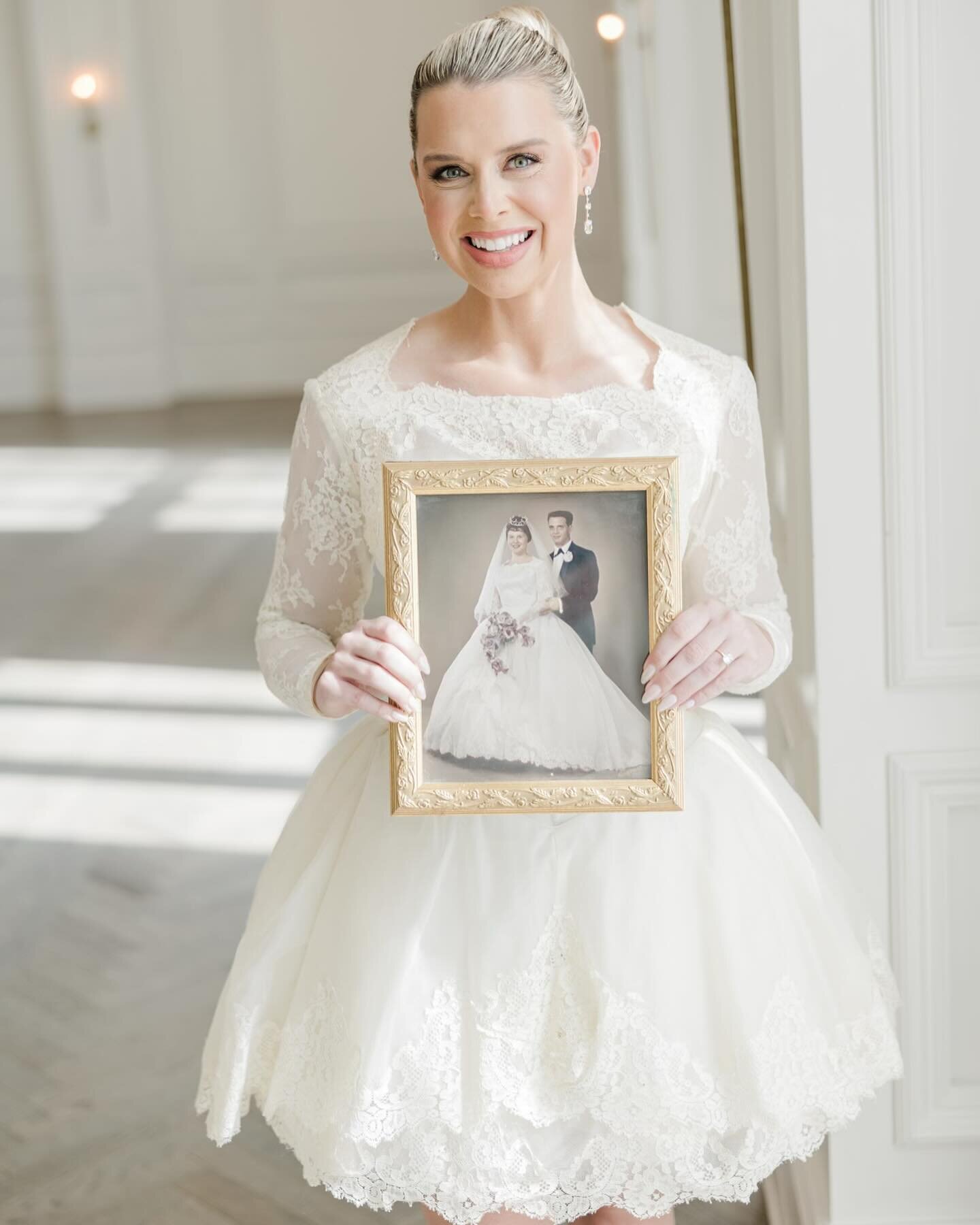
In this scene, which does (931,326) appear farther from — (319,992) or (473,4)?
(473,4)

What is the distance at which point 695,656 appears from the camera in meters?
1.58

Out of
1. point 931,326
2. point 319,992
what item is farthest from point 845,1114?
point 931,326

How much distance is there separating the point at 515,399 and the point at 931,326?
0.71 m

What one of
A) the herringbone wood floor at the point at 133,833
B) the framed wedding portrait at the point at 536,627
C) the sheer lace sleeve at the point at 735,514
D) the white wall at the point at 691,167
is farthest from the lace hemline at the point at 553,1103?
the white wall at the point at 691,167

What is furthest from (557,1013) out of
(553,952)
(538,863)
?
(538,863)

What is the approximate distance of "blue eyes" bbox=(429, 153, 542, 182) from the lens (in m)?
1.63

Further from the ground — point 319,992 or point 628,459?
point 628,459

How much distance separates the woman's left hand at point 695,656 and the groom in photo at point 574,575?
7 centimetres

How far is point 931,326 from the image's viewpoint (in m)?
2.07

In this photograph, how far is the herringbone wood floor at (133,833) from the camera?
115 inches

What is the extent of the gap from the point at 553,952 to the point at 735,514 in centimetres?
58

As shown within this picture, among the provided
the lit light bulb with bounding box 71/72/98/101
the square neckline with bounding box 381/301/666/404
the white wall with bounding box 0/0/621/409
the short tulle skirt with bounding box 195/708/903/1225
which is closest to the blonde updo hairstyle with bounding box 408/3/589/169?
the square neckline with bounding box 381/301/666/404

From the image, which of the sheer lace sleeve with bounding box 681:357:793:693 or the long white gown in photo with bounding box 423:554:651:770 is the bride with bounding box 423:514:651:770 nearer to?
the long white gown in photo with bounding box 423:554:651:770

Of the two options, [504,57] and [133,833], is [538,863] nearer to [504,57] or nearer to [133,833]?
[504,57]
